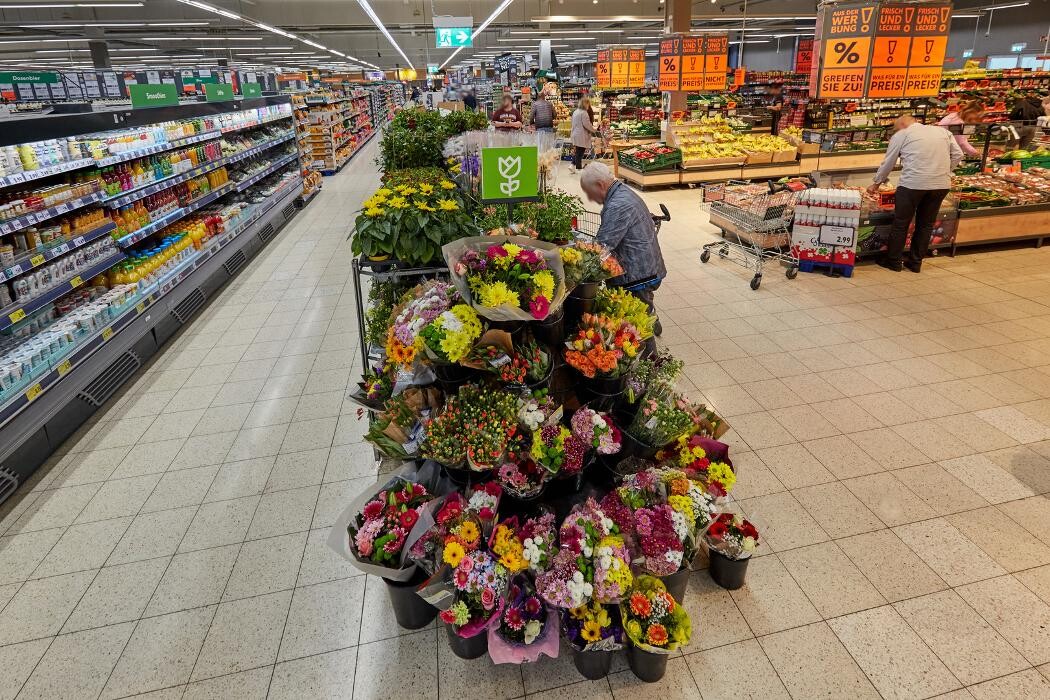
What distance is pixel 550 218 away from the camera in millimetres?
3057

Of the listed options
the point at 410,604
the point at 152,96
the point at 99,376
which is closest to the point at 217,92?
the point at 152,96

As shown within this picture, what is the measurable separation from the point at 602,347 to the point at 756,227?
16.8ft

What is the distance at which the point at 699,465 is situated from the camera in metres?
2.81

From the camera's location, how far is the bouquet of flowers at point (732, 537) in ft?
8.54

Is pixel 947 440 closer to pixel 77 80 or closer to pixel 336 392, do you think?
pixel 336 392

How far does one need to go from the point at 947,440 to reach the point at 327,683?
3.80 metres

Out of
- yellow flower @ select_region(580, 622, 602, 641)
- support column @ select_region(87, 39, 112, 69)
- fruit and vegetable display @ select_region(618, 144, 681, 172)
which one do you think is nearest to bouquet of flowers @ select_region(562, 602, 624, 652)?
yellow flower @ select_region(580, 622, 602, 641)

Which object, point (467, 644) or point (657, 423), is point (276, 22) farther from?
point (467, 644)

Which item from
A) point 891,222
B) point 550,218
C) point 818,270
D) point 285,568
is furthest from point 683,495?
point 891,222

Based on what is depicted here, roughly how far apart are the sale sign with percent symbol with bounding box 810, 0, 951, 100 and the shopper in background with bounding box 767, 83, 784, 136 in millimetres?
8978

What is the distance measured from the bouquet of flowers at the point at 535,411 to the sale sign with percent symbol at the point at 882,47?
6.10 metres

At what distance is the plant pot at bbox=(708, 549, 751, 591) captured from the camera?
2.62 meters

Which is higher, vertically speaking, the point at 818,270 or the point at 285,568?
the point at 818,270

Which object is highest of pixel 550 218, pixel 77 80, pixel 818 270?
pixel 77 80
